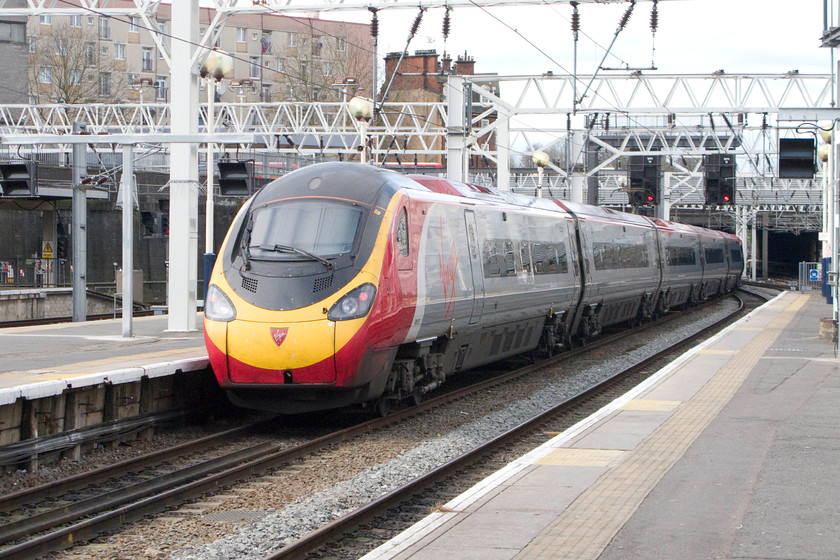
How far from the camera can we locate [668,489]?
26.9 ft

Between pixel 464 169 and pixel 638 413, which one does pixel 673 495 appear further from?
pixel 464 169

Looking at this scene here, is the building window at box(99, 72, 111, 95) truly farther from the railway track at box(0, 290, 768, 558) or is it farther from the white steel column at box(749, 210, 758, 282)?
the railway track at box(0, 290, 768, 558)

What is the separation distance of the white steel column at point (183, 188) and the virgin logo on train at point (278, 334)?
25.4ft

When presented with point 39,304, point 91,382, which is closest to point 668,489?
point 91,382

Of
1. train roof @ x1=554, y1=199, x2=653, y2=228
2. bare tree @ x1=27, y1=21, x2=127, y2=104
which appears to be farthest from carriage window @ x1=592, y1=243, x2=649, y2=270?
bare tree @ x1=27, y1=21, x2=127, y2=104

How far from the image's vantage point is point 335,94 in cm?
6575

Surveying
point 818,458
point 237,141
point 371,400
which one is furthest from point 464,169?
point 818,458

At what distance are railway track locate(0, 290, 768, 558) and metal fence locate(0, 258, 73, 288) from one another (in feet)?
110

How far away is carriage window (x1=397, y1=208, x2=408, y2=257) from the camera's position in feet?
41.3

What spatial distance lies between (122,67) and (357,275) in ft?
259

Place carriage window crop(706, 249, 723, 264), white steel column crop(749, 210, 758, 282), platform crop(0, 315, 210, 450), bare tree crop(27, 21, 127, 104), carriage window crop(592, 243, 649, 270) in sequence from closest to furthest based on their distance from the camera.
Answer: platform crop(0, 315, 210, 450)
carriage window crop(592, 243, 649, 270)
carriage window crop(706, 249, 723, 264)
bare tree crop(27, 21, 127, 104)
white steel column crop(749, 210, 758, 282)

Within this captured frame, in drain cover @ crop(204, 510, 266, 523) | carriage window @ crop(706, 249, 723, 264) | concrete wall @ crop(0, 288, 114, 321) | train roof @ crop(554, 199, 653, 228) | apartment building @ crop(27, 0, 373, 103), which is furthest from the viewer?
apartment building @ crop(27, 0, 373, 103)

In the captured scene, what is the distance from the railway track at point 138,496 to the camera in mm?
7703

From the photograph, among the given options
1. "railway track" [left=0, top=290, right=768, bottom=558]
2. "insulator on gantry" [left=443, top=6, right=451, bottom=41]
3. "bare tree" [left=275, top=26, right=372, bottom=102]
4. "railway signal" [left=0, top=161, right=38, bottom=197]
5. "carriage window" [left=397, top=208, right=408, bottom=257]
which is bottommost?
"railway track" [left=0, top=290, right=768, bottom=558]
